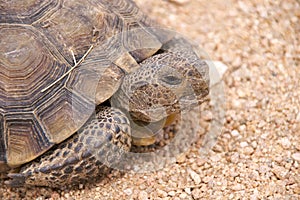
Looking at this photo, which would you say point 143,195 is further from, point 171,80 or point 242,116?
point 242,116

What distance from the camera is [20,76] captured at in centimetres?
339

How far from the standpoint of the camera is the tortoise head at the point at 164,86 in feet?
11.1

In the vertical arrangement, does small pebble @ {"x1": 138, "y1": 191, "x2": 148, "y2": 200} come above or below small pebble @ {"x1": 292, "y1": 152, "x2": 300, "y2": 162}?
below

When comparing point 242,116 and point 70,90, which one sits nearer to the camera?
point 70,90

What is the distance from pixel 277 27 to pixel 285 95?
2.94 ft

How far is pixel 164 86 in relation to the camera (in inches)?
133

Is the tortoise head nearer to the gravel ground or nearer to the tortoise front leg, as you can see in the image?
the tortoise front leg

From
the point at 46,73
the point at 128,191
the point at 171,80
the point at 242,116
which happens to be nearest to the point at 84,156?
the point at 128,191

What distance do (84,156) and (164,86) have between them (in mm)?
749

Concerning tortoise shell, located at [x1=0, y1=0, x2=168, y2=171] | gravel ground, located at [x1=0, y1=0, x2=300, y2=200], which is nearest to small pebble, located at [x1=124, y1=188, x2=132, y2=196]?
gravel ground, located at [x1=0, y1=0, x2=300, y2=200]

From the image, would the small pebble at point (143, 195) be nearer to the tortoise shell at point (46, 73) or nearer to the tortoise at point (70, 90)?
the tortoise at point (70, 90)

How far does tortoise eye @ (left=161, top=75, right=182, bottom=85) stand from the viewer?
3.36 metres

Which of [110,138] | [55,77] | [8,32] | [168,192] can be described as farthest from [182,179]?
[8,32]

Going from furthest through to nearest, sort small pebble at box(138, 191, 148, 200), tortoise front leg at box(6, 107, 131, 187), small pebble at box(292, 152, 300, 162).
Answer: small pebble at box(292, 152, 300, 162)
small pebble at box(138, 191, 148, 200)
tortoise front leg at box(6, 107, 131, 187)
